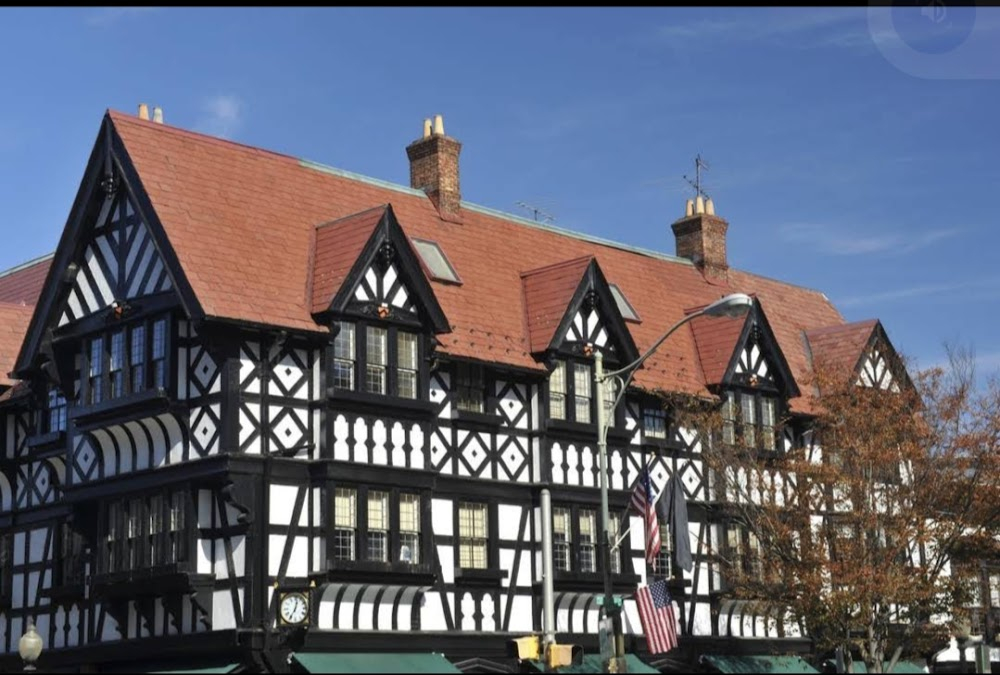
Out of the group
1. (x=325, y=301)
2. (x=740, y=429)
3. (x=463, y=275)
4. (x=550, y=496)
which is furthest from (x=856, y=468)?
(x=325, y=301)

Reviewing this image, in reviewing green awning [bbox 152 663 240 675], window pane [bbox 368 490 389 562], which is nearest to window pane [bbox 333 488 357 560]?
window pane [bbox 368 490 389 562]

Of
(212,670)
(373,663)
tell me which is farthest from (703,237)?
(212,670)

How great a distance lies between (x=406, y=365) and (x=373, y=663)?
6780mm

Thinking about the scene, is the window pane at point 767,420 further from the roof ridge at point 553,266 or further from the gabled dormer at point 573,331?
the roof ridge at point 553,266

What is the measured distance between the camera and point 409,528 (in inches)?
1374

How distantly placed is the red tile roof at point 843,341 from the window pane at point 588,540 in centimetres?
1056

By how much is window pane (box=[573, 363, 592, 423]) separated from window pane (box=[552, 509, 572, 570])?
8.43 ft

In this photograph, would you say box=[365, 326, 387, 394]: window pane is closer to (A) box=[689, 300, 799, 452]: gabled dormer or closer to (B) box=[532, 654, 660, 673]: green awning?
(B) box=[532, 654, 660, 673]: green awning

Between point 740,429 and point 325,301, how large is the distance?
1302 centimetres

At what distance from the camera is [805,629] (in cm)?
4106

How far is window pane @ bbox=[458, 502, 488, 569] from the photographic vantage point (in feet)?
121

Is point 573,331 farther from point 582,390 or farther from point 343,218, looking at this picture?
point 343,218

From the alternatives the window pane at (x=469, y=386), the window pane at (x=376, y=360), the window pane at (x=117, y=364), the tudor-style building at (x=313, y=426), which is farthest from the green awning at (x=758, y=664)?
the window pane at (x=117, y=364)

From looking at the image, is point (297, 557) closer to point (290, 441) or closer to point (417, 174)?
point (290, 441)
